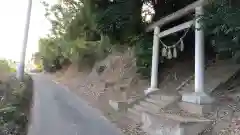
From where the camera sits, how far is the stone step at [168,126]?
20.1 ft

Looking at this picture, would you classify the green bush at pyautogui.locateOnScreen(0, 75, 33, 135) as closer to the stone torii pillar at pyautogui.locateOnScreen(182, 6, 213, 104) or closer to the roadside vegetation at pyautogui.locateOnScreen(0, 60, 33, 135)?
the roadside vegetation at pyautogui.locateOnScreen(0, 60, 33, 135)

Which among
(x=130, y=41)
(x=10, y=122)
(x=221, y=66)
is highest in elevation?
(x=130, y=41)

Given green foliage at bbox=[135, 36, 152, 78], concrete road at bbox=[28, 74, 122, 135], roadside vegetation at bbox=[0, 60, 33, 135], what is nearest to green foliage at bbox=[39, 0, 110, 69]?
green foliage at bbox=[135, 36, 152, 78]

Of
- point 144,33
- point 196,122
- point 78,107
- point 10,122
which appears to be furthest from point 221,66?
point 10,122

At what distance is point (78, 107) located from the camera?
11.1m

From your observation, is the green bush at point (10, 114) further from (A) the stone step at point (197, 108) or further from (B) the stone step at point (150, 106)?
(A) the stone step at point (197, 108)

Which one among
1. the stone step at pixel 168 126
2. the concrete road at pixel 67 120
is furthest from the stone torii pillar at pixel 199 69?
the concrete road at pixel 67 120

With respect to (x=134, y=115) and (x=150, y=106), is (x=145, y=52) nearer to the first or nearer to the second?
(x=150, y=106)

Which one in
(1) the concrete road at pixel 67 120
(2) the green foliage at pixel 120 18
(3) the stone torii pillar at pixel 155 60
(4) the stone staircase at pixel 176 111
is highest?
(2) the green foliage at pixel 120 18

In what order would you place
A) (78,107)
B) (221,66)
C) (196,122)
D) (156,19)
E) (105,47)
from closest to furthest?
(196,122) < (221,66) < (78,107) < (156,19) < (105,47)

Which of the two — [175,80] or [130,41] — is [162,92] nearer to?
[175,80]

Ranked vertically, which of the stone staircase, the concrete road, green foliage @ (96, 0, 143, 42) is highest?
green foliage @ (96, 0, 143, 42)

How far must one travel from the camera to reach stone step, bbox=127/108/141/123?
8556 mm

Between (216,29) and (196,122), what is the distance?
6.89 ft
